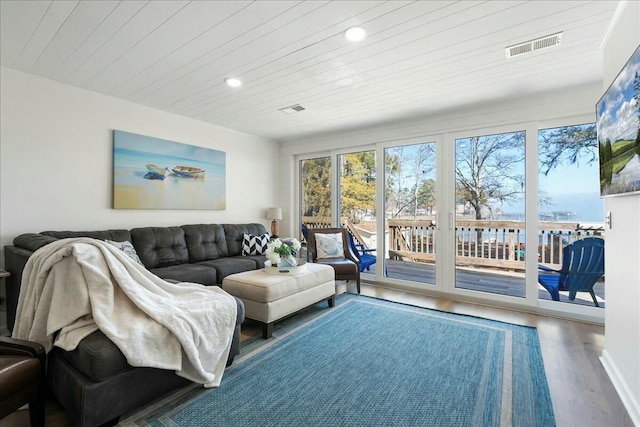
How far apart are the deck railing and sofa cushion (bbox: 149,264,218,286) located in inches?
97.4

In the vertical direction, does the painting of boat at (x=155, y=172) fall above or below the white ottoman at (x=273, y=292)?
above

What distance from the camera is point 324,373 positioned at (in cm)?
210

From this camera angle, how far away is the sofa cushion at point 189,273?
122 inches

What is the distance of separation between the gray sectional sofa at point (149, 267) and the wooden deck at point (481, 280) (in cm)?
209

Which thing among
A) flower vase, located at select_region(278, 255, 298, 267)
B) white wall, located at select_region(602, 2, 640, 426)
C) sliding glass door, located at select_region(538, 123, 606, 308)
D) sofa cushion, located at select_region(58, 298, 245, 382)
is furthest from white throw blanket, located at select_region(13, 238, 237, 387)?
sliding glass door, located at select_region(538, 123, 606, 308)

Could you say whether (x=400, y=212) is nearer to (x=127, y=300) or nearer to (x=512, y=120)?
(x=512, y=120)

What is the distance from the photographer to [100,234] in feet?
10.3

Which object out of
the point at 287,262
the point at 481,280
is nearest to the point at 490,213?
the point at 481,280

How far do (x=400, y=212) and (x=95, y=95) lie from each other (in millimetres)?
4036

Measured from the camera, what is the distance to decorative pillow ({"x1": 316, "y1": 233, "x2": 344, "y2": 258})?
4.41 meters

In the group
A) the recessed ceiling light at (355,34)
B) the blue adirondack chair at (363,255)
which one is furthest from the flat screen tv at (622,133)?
the blue adirondack chair at (363,255)

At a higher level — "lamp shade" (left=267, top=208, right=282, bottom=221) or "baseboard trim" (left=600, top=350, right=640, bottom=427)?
"lamp shade" (left=267, top=208, right=282, bottom=221)

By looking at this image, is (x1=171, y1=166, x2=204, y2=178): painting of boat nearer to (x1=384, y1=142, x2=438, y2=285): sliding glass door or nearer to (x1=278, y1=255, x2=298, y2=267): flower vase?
(x1=278, y1=255, x2=298, y2=267): flower vase

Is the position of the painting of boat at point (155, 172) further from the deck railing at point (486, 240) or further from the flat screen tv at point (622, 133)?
the flat screen tv at point (622, 133)
